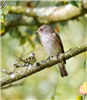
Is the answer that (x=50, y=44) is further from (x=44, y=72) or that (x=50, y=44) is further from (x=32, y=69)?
(x=44, y=72)

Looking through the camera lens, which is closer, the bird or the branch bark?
the branch bark

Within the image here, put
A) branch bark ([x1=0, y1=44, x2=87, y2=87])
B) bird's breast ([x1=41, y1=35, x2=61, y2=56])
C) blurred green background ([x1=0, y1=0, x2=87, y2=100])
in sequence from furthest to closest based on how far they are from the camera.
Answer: blurred green background ([x1=0, y1=0, x2=87, y2=100]) → bird's breast ([x1=41, y1=35, x2=61, y2=56]) → branch bark ([x1=0, y1=44, x2=87, y2=87])

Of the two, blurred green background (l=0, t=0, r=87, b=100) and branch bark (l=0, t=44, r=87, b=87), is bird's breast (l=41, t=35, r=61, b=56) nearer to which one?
blurred green background (l=0, t=0, r=87, b=100)

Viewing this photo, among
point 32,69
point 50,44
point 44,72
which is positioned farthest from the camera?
point 44,72

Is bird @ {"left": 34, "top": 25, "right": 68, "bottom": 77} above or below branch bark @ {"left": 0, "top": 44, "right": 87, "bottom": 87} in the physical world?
above

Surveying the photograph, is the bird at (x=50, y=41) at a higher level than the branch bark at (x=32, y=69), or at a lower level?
higher

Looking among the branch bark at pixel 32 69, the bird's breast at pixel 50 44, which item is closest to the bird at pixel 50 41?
the bird's breast at pixel 50 44

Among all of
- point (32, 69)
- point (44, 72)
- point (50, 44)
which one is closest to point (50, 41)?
point (50, 44)

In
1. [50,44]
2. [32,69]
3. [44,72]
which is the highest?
[50,44]

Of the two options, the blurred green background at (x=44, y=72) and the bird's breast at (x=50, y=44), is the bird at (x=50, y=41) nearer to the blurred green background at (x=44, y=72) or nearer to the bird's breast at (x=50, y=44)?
the bird's breast at (x=50, y=44)

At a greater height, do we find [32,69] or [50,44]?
[50,44]

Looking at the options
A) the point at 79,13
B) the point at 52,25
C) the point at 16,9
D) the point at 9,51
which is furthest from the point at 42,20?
the point at 9,51

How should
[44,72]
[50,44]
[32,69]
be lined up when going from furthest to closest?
→ [44,72]
[50,44]
[32,69]

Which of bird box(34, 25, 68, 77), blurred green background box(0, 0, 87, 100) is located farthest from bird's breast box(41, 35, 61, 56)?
blurred green background box(0, 0, 87, 100)
